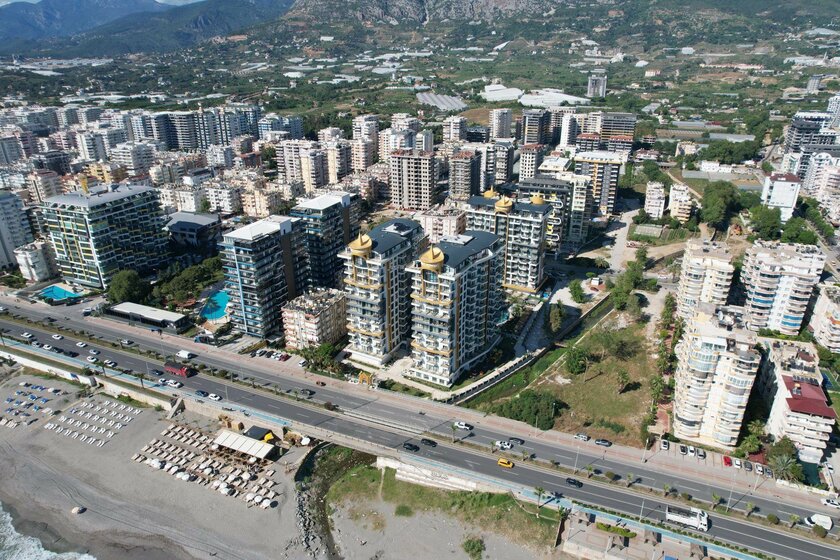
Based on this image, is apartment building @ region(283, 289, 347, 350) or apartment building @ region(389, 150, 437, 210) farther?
apartment building @ region(389, 150, 437, 210)

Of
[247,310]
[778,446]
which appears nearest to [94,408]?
[247,310]

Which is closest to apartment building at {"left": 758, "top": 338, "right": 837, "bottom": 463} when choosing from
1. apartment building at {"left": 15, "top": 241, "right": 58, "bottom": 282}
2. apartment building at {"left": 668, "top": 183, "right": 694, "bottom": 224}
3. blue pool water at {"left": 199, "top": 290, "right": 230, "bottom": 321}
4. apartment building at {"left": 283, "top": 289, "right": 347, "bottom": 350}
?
apartment building at {"left": 283, "top": 289, "right": 347, "bottom": 350}

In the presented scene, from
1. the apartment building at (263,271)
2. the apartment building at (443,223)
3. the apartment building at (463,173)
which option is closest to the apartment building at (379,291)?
the apartment building at (263,271)

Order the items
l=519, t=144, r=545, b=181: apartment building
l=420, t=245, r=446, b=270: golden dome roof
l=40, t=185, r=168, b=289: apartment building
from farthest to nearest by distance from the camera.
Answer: l=519, t=144, r=545, b=181: apartment building → l=40, t=185, r=168, b=289: apartment building → l=420, t=245, r=446, b=270: golden dome roof

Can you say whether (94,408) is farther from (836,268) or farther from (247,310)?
(836,268)

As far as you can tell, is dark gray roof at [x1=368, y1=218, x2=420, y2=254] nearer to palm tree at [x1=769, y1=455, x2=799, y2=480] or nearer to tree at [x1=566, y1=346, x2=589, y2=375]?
tree at [x1=566, y1=346, x2=589, y2=375]

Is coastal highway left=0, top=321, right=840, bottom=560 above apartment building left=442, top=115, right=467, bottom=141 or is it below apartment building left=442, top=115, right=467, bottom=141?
below
